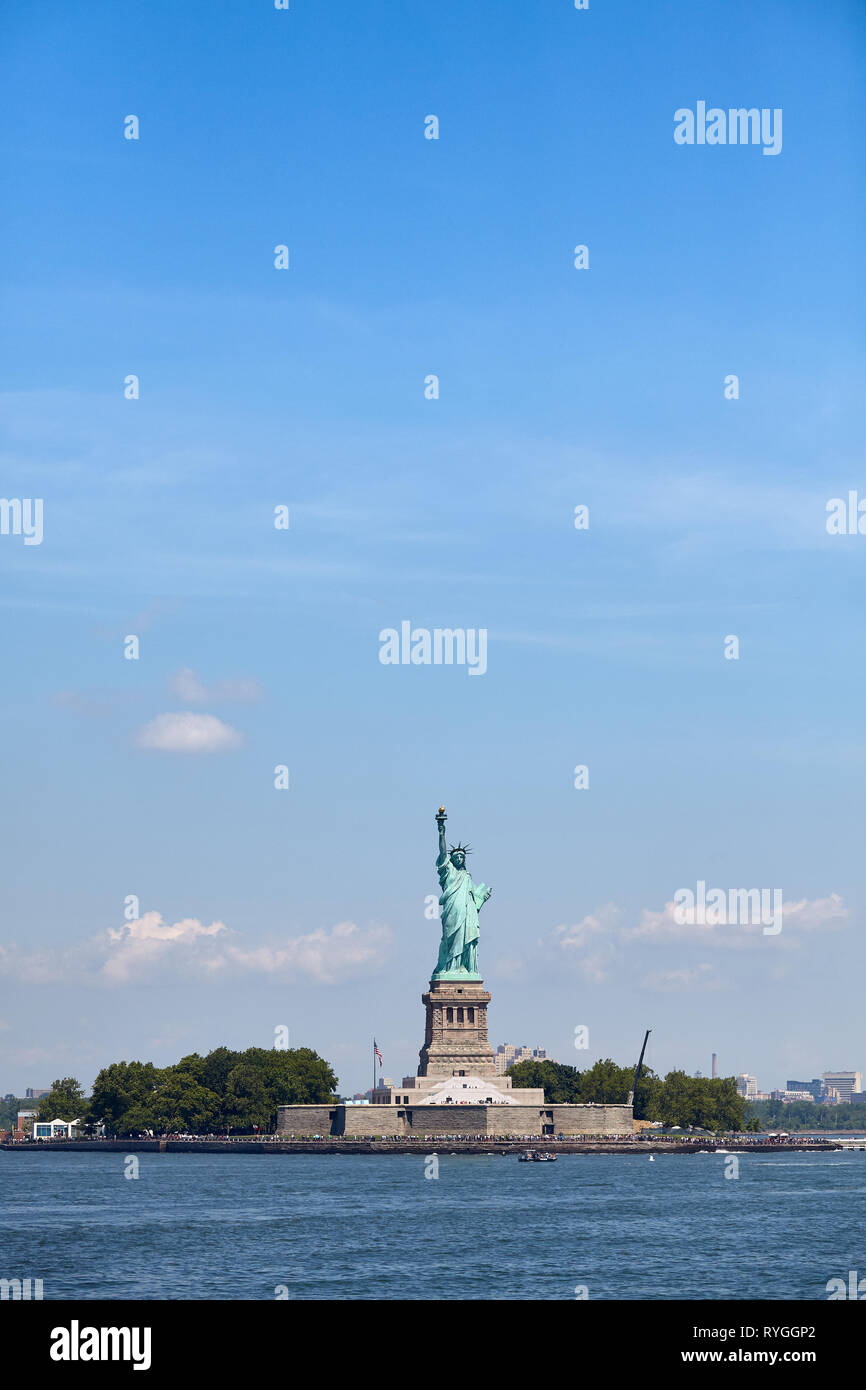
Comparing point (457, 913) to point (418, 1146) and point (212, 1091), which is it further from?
point (212, 1091)

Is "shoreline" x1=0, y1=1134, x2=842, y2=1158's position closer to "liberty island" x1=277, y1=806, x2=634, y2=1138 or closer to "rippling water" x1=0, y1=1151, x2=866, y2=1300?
"liberty island" x1=277, y1=806, x2=634, y2=1138

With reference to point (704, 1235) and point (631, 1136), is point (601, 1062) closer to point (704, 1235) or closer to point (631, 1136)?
point (631, 1136)

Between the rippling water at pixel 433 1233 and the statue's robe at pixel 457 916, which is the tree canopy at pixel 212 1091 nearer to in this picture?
the statue's robe at pixel 457 916

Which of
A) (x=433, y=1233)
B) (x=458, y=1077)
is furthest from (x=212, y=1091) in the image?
(x=433, y=1233)

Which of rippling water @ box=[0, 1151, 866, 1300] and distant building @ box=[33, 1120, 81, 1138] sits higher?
rippling water @ box=[0, 1151, 866, 1300]

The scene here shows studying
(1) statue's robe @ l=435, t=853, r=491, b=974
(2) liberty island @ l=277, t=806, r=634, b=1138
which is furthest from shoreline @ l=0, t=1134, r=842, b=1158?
(1) statue's robe @ l=435, t=853, r=491, b=974
